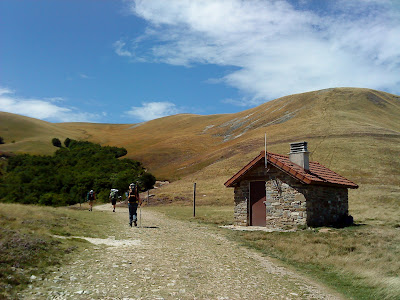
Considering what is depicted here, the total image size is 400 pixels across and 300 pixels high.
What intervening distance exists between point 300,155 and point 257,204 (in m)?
4.06

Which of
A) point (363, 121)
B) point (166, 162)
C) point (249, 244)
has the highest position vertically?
point (363, 121)

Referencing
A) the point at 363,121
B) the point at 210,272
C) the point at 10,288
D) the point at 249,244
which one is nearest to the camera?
the point at 10,288

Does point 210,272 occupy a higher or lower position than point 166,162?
lower

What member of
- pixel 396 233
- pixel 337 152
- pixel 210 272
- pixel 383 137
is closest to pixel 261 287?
pixel 210 272

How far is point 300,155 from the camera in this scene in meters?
22.0

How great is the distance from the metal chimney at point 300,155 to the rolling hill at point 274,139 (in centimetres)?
1711

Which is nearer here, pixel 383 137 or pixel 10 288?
pixel 10 288

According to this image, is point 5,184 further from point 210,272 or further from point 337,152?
point 210,272

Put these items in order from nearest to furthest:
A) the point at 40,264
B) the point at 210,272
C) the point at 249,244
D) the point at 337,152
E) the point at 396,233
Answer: the point at 40,264
the point at 210,272
the point at 249,244
the point at 396,233
the point at 337,152

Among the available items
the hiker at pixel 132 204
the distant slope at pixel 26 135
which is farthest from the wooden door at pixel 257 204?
the distant slope at pixel 26 135

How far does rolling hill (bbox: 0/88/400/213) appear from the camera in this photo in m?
51.7

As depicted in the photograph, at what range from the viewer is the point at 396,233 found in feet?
56.4

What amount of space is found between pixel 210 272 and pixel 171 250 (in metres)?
2.76

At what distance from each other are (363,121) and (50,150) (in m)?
99.2
